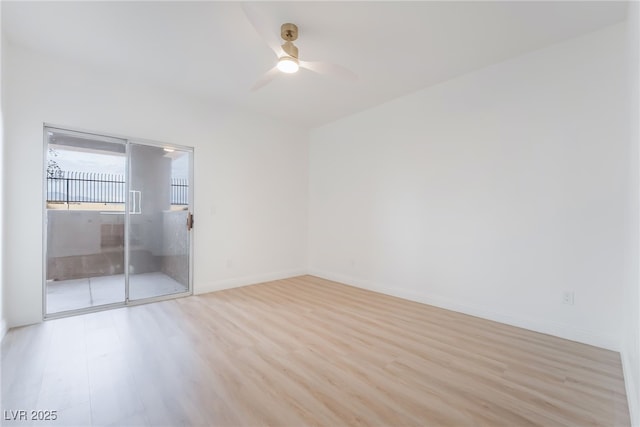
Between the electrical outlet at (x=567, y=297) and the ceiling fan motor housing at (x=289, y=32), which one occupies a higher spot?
the ceiling fan motor housing at (x=289, y=32)

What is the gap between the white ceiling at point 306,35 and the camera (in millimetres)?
2299

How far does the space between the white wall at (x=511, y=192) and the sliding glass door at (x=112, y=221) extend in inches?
111

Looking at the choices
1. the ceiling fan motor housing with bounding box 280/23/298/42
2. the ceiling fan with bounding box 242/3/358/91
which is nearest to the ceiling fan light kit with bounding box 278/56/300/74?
the ceiling fan with bounding box 242/3/358/91

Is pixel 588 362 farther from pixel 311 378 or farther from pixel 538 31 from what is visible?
pixel 538 31

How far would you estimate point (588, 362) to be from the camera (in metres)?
2.26

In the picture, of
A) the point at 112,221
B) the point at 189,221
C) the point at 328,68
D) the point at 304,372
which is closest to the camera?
the point at 304,372

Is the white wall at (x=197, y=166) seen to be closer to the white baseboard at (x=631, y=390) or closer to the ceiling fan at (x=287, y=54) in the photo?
the ceiling fan at (x=287, y=54)

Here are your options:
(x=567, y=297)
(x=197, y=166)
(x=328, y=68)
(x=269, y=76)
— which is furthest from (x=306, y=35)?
(x=567, y=297)

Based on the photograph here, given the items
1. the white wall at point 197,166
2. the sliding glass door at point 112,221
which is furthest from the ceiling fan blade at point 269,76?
the sliding glass door at point 112,221

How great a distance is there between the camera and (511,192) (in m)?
3.02

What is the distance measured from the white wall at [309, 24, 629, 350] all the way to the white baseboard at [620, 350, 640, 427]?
44 centimetres

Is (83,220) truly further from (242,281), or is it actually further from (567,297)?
(567,297)

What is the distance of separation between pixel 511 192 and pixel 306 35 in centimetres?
263

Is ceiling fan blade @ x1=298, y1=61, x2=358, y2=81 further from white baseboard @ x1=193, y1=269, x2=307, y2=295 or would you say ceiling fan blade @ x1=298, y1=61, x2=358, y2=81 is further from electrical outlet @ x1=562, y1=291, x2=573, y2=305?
white baseboard @ x1=193, y1=269, x2=307, y2=295
